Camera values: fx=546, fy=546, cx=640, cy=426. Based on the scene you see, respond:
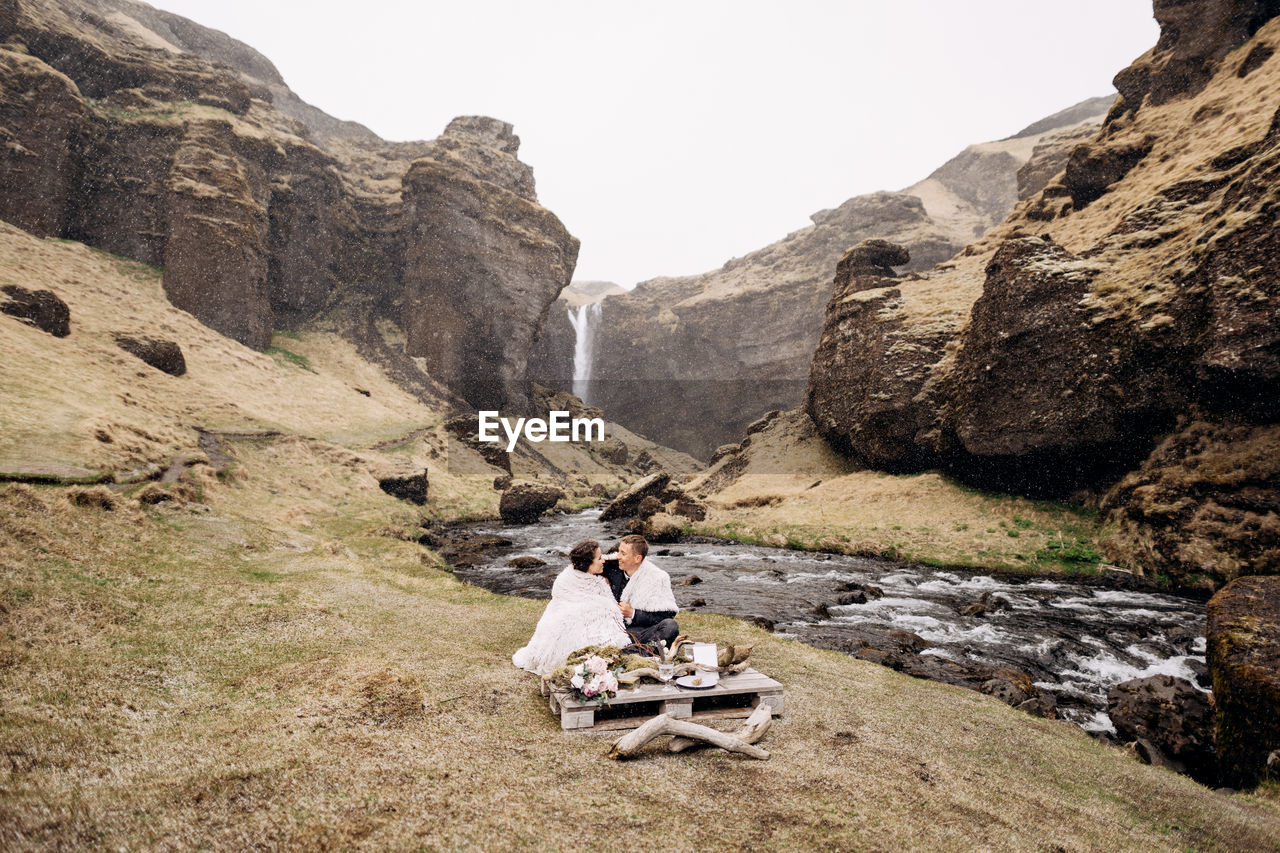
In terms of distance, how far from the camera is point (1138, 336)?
79.0ft

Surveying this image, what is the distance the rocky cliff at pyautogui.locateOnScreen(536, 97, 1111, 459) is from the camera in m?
109

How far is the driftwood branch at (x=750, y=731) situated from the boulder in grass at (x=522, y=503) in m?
38.7

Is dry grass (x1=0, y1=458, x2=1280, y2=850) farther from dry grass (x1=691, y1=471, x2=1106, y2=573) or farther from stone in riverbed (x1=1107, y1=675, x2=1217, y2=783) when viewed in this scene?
dry grass (x1=691, y1=471, x2=1106, y2=573)

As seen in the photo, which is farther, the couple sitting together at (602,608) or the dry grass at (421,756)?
the couple sitting together at (602,608)

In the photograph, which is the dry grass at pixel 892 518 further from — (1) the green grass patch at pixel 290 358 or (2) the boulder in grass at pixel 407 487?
(1) the green grass patch at pixel 290 358

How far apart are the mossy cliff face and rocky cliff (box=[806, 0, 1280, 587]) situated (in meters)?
12.3

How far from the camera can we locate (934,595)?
20.8 m

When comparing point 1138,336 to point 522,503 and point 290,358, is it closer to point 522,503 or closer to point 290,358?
point 522,503

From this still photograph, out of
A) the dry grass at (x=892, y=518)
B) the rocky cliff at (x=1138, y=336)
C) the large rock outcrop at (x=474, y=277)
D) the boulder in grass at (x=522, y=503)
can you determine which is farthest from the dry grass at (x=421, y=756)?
the large rock outcrop at (x=474, y=277)

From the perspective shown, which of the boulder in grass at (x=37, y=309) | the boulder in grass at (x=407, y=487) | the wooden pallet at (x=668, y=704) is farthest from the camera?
the boulder in grass at (x=407, y=487)

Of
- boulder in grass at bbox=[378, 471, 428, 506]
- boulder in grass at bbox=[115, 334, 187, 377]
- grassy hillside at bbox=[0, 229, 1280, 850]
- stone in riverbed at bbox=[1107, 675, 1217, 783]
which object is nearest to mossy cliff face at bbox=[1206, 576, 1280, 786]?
stone in riverbed at bbox=[1107, 675, 1217, 783]

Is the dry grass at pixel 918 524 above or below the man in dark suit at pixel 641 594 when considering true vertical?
below

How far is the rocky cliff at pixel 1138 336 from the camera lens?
64.1ft

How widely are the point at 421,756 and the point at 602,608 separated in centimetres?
324
